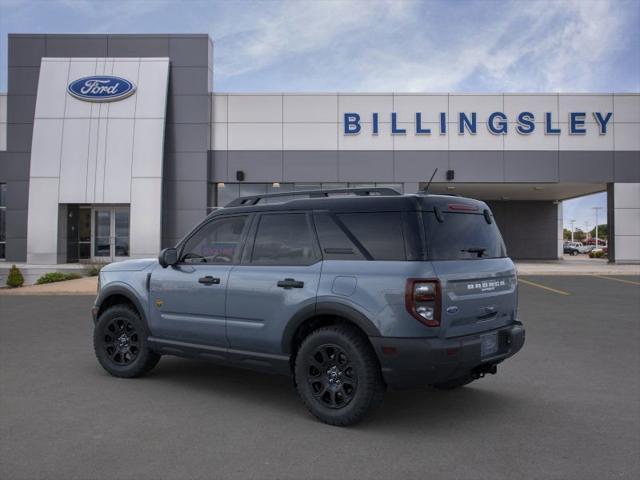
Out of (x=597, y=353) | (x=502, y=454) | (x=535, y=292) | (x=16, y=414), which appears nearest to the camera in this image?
(x=502, y=454)

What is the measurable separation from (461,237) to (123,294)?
3.60 metres

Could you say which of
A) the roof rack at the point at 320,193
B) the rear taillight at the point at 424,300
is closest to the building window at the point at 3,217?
the roof rack at the point at 320,193

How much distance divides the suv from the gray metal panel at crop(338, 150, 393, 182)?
840 inches

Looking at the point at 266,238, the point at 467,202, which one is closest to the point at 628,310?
the point at 467,202

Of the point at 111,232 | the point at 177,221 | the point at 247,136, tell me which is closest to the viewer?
the point at 177,221

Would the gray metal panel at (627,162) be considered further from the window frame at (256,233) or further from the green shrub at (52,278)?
the window frame at (256,233)

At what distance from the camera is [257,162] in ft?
88.0

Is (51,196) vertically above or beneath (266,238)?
above

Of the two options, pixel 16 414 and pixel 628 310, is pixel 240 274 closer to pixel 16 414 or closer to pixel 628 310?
pixel 16 414

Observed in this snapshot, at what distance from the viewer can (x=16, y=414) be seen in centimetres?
476

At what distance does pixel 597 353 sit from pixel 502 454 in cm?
414

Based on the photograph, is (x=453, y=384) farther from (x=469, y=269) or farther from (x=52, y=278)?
(x=52, y=278)

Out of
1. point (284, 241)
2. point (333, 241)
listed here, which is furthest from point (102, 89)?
point (333, 241)

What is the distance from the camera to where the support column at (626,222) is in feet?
88.7
